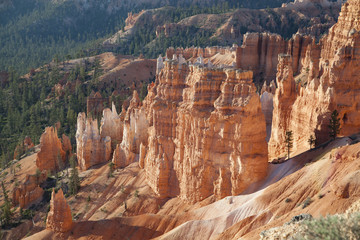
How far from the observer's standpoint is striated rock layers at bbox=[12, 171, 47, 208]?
53.9 m

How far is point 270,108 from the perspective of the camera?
175 feet

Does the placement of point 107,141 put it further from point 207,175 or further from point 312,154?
point 312,154

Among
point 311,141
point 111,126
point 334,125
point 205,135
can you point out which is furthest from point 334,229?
point 111,126

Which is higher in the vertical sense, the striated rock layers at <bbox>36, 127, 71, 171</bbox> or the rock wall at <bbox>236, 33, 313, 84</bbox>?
the rock wall at <bbox>236, 33, 313, 84</bbox>

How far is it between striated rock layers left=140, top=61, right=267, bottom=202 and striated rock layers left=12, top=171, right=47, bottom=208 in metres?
16.4

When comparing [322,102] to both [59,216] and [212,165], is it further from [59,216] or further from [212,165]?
[59,216]

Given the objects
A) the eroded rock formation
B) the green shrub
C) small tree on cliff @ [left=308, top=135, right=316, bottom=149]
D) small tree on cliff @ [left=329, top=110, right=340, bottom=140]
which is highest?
the green shrub

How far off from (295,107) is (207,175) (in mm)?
11095

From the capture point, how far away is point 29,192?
5484 centimetres

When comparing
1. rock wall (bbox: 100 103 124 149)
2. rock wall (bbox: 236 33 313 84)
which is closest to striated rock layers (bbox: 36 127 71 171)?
rock wall (bbox: 100 103 124 149)

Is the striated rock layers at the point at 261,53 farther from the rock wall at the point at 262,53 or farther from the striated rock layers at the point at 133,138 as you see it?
the striated rock layers at the point at 133,138

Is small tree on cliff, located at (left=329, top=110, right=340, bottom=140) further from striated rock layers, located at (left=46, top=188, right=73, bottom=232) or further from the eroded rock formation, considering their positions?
the eroded rock formation

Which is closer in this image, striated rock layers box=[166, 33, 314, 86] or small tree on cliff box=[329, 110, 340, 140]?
small tree on cliff box=[329, 110, 340, 140]

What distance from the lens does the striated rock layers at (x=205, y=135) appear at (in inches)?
1432
